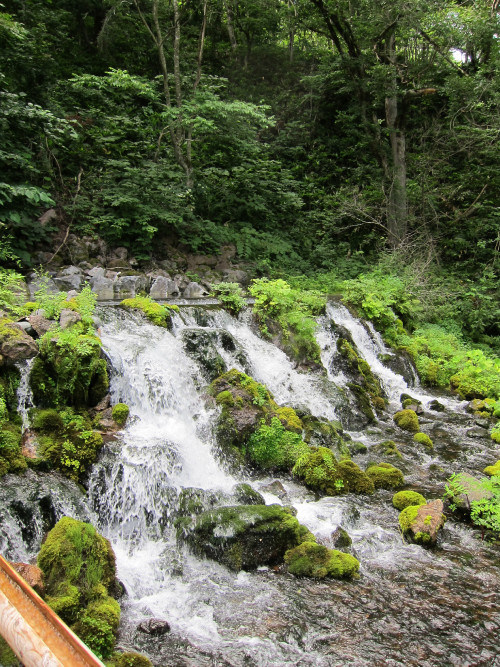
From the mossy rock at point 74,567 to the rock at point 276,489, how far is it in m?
2.46

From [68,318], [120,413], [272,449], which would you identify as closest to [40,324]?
[68,318]

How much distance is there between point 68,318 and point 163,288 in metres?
5.85

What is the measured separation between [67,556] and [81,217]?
1143cm

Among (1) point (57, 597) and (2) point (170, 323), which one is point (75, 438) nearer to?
(1) point (57, 597)

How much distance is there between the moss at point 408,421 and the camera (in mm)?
8867

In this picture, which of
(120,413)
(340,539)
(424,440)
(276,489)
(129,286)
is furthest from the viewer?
(129,286)

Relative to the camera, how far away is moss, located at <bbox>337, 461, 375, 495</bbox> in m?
6.38

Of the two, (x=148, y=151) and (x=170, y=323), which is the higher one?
(x=148, y=151)

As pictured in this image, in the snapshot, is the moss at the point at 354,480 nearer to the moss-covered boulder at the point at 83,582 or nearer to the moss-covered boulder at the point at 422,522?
the moss-covered boulder at the point at 422,522

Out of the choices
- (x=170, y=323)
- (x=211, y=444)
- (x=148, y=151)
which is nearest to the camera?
(x=211, y=444)

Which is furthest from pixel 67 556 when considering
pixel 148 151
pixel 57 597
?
pixel 148 151

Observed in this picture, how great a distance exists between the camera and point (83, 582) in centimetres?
382

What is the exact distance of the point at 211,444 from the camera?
22.3 ft

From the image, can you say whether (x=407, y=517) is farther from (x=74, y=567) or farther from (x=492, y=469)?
(x=74, y=567)
